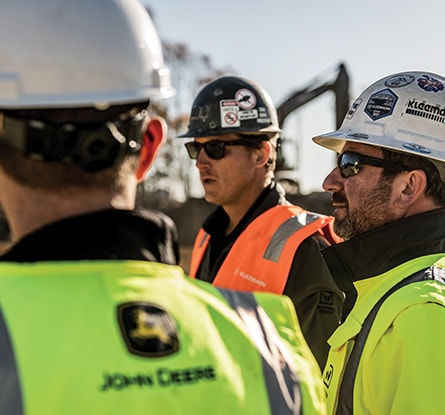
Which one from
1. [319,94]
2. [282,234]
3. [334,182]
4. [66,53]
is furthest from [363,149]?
[319,94]

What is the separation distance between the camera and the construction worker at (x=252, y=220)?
3.93 metres

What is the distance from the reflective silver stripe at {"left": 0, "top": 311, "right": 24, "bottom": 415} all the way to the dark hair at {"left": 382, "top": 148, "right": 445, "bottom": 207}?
211cm

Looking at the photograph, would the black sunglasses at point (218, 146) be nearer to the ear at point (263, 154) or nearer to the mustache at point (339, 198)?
the ear at point (263, 154)

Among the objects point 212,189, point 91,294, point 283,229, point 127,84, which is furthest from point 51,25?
point 212,189

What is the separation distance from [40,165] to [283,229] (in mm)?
2706

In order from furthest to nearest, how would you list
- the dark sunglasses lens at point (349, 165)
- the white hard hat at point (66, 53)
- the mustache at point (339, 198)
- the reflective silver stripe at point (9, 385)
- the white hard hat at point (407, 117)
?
the mustache at point (339, 198) < the dark sunglasses lens at point (349, 165) < the white hard hat at point (407, 117) < the white hard hat at point (66, 53) < the reflective silver stripe at point (9, 385)

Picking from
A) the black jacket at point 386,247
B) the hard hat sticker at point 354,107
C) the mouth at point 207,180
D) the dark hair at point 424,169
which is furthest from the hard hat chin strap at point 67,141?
the mouth at point 207,180

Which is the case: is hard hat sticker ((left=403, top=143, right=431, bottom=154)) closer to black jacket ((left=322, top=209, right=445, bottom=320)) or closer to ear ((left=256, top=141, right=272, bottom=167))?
black jacket ((left=322, top=209, right=445, bottom=320))

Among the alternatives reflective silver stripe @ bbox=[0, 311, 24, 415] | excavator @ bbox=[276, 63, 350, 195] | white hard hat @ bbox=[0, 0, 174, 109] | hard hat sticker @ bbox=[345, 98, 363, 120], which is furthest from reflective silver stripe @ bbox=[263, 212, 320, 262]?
excavator @ bbox=[276, 63, 350, 195]

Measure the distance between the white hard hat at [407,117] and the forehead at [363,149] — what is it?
33mm

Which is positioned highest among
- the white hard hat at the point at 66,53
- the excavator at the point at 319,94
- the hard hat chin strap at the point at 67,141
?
the white hard hat at the point at 66,53

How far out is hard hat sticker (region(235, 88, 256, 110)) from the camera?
482 cm

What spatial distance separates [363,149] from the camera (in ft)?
10.7

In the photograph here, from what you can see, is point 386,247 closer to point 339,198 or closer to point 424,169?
point 424,169
